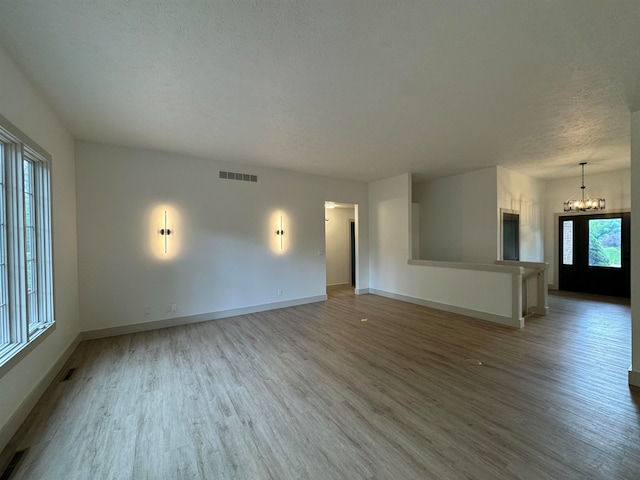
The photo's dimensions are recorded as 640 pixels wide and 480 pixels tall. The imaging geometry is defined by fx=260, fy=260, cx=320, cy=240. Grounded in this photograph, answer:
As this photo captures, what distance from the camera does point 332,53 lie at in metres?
2.13

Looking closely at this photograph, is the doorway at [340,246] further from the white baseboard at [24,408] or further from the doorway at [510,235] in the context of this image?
the white baseboard at [24,408]

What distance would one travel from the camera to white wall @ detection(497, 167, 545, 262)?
605 centimetres

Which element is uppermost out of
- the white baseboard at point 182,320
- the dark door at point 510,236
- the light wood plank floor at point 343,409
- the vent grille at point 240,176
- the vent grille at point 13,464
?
the vent grille at point 240,176

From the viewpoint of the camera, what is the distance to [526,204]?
268 inches

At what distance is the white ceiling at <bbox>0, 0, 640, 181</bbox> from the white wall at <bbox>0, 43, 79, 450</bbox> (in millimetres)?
211

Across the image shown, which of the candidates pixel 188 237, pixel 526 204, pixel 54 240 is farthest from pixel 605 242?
pixel 54 240

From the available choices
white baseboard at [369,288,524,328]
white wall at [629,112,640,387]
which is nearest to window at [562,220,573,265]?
white baseboard at [369,288,524,328]

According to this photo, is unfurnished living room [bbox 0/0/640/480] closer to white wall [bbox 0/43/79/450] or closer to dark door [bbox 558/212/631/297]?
white wall [bbox 0/43/79/450]

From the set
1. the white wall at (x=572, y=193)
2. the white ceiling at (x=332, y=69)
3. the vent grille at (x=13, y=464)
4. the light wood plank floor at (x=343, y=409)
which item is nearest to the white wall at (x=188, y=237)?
the white ceiling at (x=332, y=69)

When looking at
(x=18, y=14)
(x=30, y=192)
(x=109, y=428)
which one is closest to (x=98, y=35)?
(x=18, y=14)

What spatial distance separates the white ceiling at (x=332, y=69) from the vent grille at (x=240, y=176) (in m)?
1.08

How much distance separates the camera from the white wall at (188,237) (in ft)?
13.6

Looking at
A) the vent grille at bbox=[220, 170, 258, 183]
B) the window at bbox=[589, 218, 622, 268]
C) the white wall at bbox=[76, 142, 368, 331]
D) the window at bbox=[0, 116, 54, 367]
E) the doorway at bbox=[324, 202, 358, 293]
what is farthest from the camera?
the doorway at bbox=[324, 202, 358, 293]

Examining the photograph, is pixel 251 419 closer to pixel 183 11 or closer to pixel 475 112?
pixel 183 11
